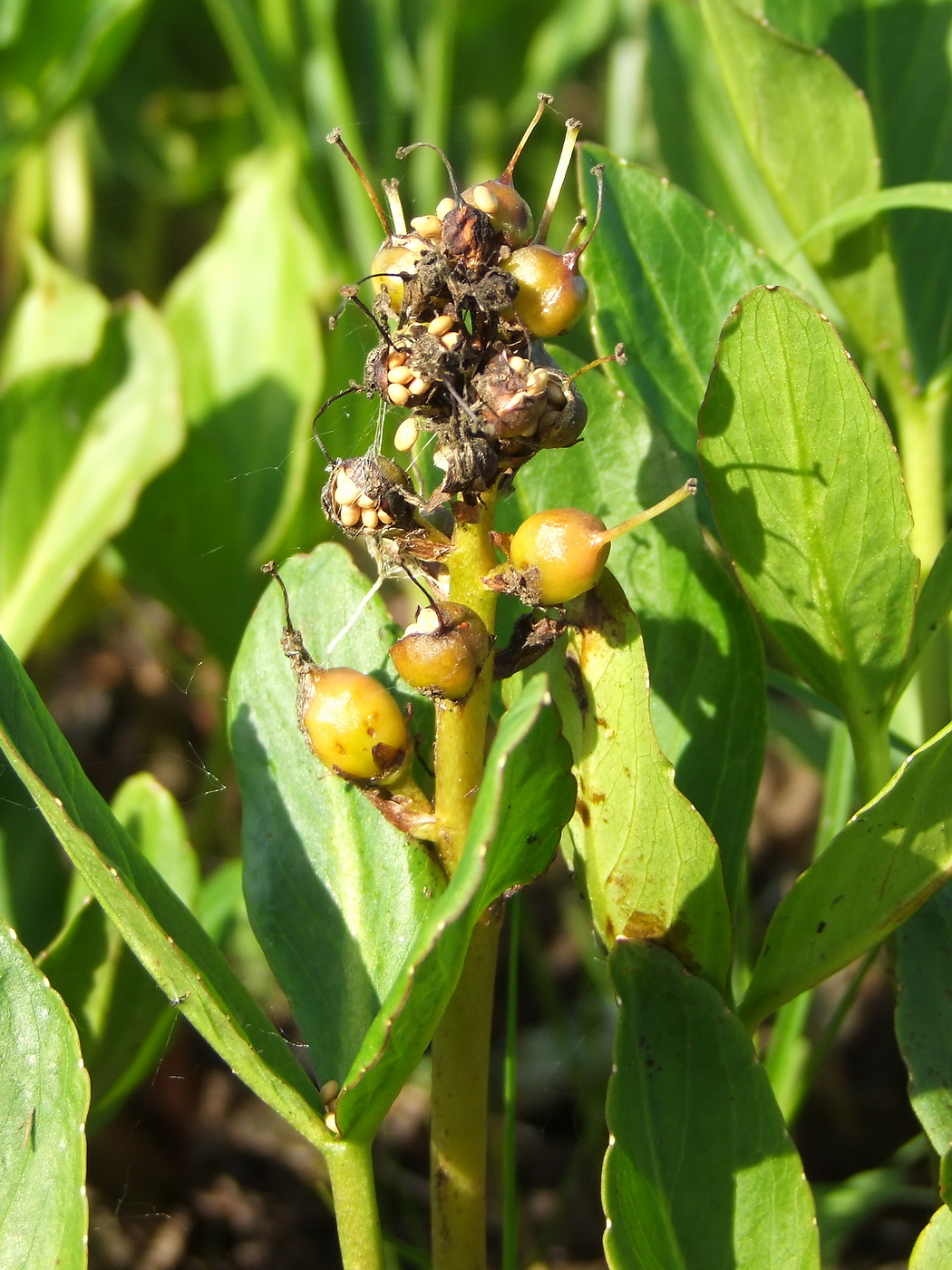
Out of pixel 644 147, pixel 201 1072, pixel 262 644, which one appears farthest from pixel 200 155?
pixel 262 644

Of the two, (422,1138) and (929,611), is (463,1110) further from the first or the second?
(422,1138)

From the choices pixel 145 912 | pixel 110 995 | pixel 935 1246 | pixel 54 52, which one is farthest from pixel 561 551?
pixel 54 52

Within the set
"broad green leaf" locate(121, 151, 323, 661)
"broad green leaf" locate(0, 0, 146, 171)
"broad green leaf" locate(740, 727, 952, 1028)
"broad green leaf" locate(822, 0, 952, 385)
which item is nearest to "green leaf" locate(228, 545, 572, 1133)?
"broad green leaf" locate(740, 727, 952, 1028)

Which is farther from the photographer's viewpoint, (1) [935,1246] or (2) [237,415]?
(2) [237,415]

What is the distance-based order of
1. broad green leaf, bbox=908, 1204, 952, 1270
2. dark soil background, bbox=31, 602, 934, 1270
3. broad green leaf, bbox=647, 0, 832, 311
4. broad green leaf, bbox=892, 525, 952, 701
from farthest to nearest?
broad green leaf, bbox=647, 0, 832, 311 → dark soil background, bbox=31, 602, 934, 1270 → broad green leaf, bbox=892, 525, 952, 701 → broad green leaf, bbox=908, 1204, 952, 1270

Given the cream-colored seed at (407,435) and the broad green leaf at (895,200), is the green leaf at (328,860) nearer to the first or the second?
the cream-colored seed at (407,435)

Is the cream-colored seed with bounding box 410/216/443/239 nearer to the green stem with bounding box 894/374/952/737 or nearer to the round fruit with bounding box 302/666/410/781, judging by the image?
the round fruit with bounding box 302/666/410/781
